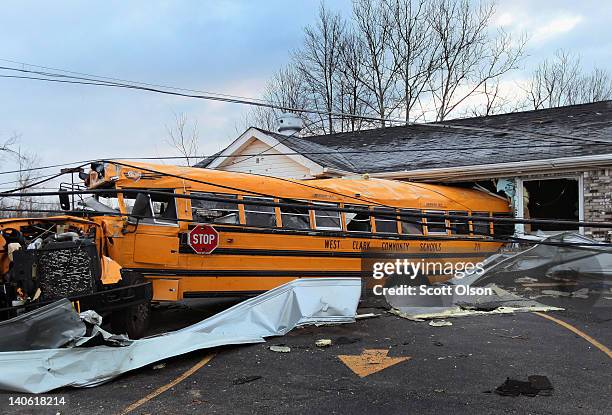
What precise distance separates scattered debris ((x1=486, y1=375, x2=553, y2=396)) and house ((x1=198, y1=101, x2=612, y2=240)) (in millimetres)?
7614

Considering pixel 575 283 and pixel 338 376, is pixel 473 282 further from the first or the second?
pixel 338 376

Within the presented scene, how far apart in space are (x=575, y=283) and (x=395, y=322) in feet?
9.80

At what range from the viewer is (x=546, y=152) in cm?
1256

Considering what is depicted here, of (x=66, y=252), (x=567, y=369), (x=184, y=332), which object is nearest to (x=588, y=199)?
(x=567, y=369)

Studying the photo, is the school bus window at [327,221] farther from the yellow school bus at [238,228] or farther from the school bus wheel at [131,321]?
the school bus wheel at [131,321]

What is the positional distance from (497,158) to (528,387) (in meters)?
8.87

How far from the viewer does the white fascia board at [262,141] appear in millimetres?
14766

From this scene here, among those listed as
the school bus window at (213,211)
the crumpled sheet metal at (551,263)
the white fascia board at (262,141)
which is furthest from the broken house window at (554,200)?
the school bus window at (213,211)

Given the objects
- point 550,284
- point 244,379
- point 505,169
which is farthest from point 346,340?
point 505,169

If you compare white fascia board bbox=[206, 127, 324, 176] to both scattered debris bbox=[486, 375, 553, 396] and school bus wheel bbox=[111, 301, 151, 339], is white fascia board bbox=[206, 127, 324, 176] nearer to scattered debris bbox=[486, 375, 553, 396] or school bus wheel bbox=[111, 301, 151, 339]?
school bus wheel bbox=[111, 301, 151, 339]

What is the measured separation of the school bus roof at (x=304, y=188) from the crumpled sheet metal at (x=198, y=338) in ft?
5.39

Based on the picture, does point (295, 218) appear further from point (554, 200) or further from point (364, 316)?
point (554, 200)

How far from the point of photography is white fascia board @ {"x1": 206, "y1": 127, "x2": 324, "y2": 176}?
14.8 metres

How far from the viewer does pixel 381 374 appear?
5.74 metres
